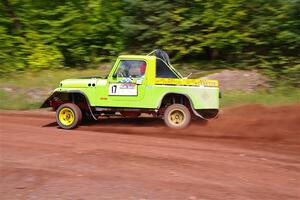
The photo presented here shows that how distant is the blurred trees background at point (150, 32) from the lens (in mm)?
18016

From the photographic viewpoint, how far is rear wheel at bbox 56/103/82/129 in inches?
468

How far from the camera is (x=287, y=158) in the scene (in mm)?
8375

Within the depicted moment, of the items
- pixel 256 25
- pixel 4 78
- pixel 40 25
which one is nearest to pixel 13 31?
pixel 40 25

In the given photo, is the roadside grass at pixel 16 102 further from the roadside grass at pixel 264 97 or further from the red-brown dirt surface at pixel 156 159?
the roadside grass at pixel 264 97

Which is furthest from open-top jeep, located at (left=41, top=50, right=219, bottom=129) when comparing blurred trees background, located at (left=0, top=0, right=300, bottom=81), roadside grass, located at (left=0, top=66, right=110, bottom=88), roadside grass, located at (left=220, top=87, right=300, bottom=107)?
blurred trees background, located at (left=0, top=0, right=300, bottom=81)

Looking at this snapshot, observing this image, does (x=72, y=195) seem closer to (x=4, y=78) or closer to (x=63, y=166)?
(x=63, y=166)

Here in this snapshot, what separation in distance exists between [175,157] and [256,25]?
11241 millimetres

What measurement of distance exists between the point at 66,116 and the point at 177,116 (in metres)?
2.71

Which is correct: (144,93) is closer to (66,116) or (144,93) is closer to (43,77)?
(66,116)

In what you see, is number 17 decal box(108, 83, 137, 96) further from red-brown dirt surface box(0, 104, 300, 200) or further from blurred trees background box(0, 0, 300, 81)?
blurred trees background box(0, 0, 300, 81)

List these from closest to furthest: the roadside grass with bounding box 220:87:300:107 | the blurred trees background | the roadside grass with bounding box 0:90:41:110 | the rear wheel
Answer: the rear wheel, the roadside grass with bounding box 220:87:300:107, the roadside grass with bounding box 0:90:41:110, the blurred trees background

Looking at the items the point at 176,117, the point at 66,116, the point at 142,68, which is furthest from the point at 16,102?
the point at 176,117

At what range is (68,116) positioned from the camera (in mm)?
12039

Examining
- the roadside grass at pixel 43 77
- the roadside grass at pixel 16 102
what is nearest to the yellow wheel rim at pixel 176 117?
the roadside grass at pixel 16 102
